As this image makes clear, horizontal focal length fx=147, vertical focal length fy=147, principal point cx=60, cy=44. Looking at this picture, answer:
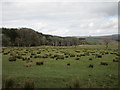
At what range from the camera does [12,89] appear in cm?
716

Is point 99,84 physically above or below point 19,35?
below

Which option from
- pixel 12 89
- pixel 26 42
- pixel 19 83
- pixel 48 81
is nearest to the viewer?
pixel 12 89

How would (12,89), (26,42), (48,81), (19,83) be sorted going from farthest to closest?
(26,42), (48,81), (19,83), (12,89)

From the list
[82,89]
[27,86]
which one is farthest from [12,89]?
[82,89]

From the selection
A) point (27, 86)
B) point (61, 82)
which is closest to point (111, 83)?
point (61, 82)

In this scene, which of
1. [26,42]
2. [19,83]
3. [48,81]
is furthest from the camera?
[26,42]

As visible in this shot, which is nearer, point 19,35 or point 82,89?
point 82,89

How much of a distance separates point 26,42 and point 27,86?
78.6 m

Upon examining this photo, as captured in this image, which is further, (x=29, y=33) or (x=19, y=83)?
(x=29, y=33)

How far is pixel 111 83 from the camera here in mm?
8641

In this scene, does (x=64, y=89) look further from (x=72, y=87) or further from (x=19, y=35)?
(x=19, y=35)

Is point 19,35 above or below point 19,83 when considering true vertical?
above

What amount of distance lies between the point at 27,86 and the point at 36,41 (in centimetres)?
8244

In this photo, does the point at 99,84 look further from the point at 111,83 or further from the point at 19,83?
the point at 19,83
